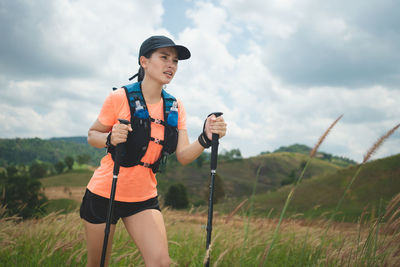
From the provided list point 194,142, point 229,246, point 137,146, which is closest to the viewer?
point 137,146

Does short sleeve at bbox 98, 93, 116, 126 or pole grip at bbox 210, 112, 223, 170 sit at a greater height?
short sleeve at bbox 98, 93, 116, 126

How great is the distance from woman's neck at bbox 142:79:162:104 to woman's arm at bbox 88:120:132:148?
563 mm

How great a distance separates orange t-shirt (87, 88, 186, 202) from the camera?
319 centimetres

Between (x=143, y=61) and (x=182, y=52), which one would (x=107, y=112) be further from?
(x=182, y=52)

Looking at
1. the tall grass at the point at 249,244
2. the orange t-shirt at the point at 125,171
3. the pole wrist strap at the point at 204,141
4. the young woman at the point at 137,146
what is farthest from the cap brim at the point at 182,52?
the tall grass at the point at 249,244

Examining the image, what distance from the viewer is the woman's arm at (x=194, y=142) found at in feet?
9.98

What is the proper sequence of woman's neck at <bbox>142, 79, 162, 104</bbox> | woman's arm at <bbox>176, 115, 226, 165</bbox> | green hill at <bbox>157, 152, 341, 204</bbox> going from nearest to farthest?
woman's arm at <bbox>176, 115, 226, 165</bbox>
woman's neck at <bbox>142, 79, 162, 104</bbox>
green hill at <bbox>157, 152, 341, 204</bbox>

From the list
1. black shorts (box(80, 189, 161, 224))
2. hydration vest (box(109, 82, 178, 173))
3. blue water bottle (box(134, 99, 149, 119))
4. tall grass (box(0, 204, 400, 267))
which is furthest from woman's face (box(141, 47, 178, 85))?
tall grass (box(0, 204, 400, 267))

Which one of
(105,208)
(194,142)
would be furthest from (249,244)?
(105,208)

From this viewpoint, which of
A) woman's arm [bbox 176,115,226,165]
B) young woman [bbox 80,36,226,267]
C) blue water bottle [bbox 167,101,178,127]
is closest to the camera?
woman's arm [bbox 176,115,226,165]

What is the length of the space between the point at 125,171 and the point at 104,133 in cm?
52

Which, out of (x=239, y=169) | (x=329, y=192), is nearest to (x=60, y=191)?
(x=329, y=192)

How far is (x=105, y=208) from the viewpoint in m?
3.24

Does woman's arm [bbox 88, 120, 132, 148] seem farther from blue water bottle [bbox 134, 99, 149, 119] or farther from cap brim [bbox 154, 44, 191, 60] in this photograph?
cap brim [bbox 154, 44, 191, 60]
